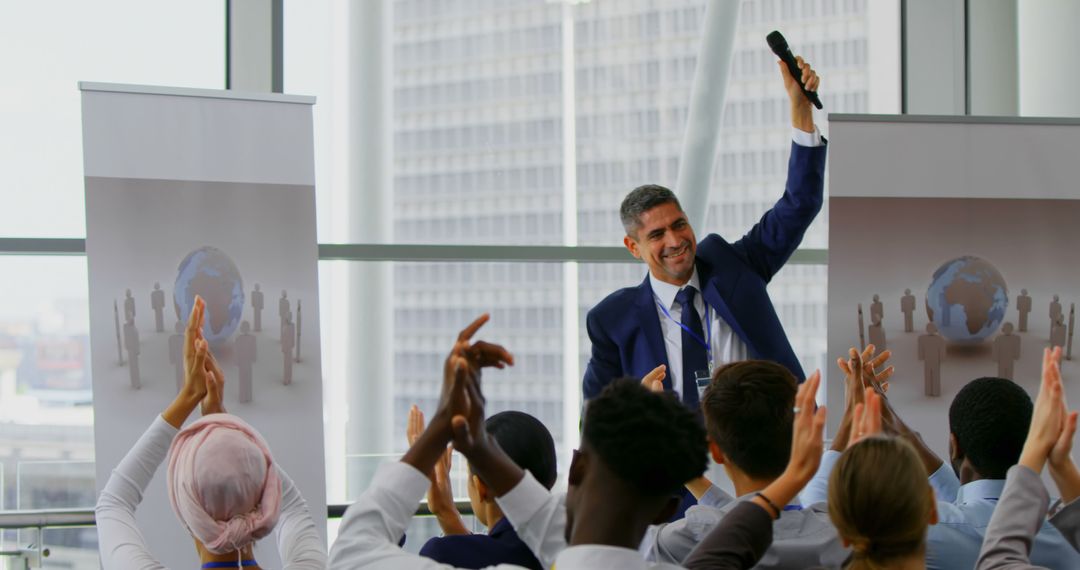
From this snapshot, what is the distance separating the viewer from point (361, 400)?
5059mm

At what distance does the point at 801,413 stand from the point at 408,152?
3.78 m

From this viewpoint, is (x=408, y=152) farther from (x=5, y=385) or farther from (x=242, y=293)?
(x=5, y=385)

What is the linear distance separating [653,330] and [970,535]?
156 cm

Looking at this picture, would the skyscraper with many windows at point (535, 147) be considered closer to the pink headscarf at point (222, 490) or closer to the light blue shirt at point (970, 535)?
the light blue shirt at point (970, 535)

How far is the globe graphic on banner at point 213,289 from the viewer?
12.2 feet

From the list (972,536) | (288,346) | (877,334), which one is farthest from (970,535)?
(288,346)

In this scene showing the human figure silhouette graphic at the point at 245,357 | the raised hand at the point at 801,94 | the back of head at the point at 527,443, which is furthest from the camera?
the human figure silhouette graphic at the point at 245,357

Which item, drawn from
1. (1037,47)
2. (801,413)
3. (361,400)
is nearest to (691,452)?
(801,413)

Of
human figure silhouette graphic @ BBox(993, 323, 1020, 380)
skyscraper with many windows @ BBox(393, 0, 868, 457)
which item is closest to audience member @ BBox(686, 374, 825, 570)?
human figure silhouette graphic @ BBox(993, 323, 1020, 380)

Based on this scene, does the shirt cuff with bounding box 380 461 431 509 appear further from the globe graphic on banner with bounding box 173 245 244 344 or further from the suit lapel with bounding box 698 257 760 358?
the globe graphic on banner with bounding box 173 245 244 344

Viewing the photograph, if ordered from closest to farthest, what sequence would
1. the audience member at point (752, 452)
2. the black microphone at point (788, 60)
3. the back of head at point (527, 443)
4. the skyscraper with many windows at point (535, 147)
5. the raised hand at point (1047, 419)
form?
the raised hand at point (1047, 419), the audience member at point (752, 452), the back of head at point (527, 443), the black microphone at point (788, 60), the skyscraper with many windows at point (535, 147)

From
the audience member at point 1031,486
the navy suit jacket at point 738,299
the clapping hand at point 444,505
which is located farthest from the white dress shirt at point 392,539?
the navy suit jacket at point 738,299

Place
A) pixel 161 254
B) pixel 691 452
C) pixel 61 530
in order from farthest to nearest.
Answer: pixel 61 530 → pixel 161 254 → pixel 691 452

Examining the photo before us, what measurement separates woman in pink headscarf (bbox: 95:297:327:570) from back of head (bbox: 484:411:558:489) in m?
0.42
